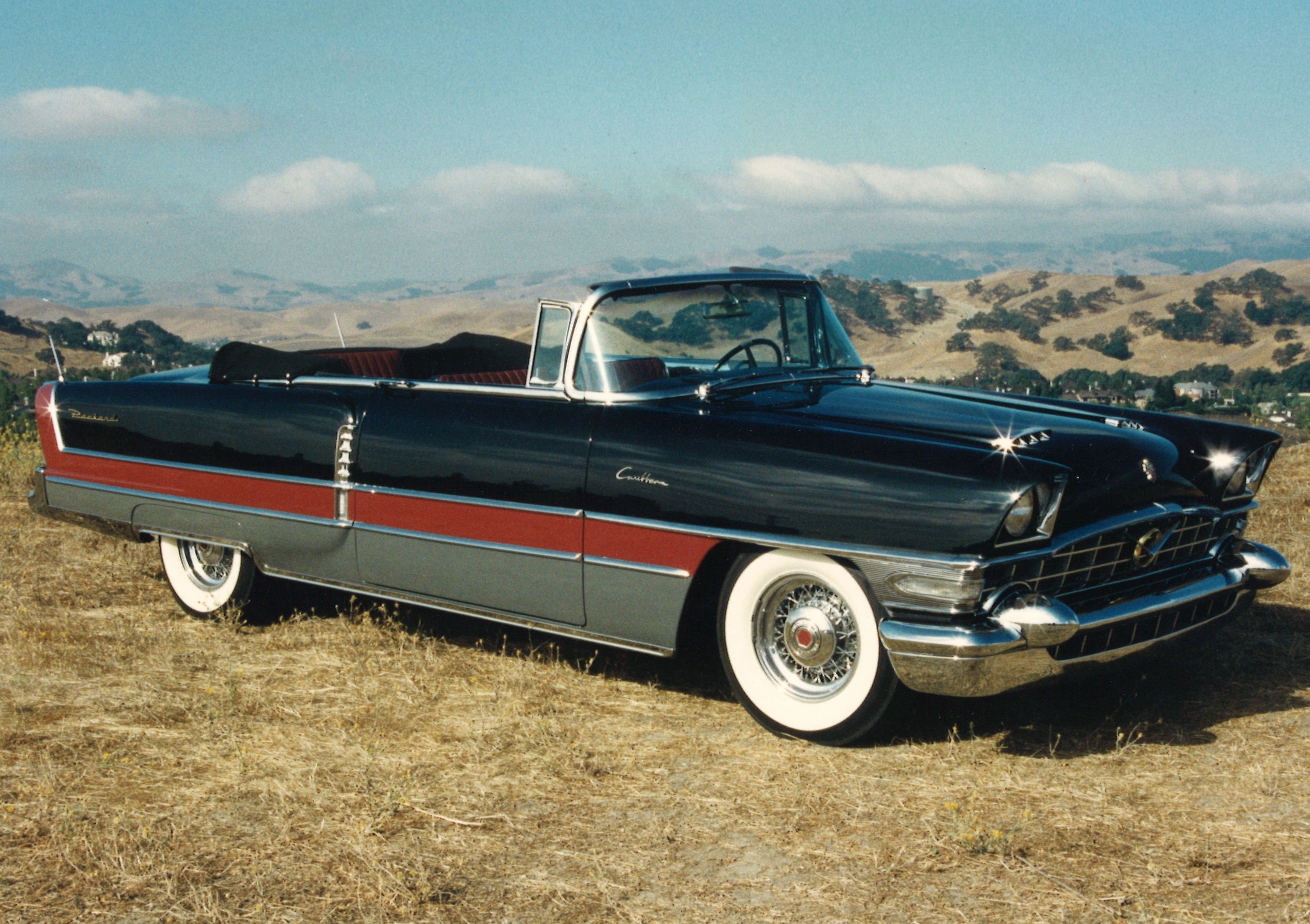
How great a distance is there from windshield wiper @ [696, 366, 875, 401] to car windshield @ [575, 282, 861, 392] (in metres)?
0.04

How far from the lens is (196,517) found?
541 centimetres

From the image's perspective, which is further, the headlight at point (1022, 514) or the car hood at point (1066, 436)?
the car hood at point (1066, 436)

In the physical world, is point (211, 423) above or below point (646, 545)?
above

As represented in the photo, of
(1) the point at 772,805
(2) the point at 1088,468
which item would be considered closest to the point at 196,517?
(1) the point at 772,805

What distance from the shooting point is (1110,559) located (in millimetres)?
3709

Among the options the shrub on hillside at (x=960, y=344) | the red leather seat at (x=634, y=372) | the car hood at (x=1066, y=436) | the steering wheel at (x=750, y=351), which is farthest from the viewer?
the shrub on hillside at (x=960, y=344)

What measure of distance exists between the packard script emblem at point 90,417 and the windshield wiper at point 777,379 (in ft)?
A: 10.6

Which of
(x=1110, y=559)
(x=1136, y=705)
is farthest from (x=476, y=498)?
(x=1136, y=705)

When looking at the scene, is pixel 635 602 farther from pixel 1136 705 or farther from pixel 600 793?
pixel 1136 705

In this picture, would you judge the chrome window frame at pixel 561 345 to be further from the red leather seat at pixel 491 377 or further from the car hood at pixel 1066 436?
the car hood at pixel 1066 436

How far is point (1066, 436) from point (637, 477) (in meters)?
1.47

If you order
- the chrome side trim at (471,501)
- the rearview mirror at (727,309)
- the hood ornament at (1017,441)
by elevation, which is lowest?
the chrome side trim at (471,501)

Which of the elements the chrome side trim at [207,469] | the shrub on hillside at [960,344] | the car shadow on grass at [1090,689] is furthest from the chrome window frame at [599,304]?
the shrub on hillside at [960,344]

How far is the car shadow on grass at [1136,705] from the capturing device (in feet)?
12.4
